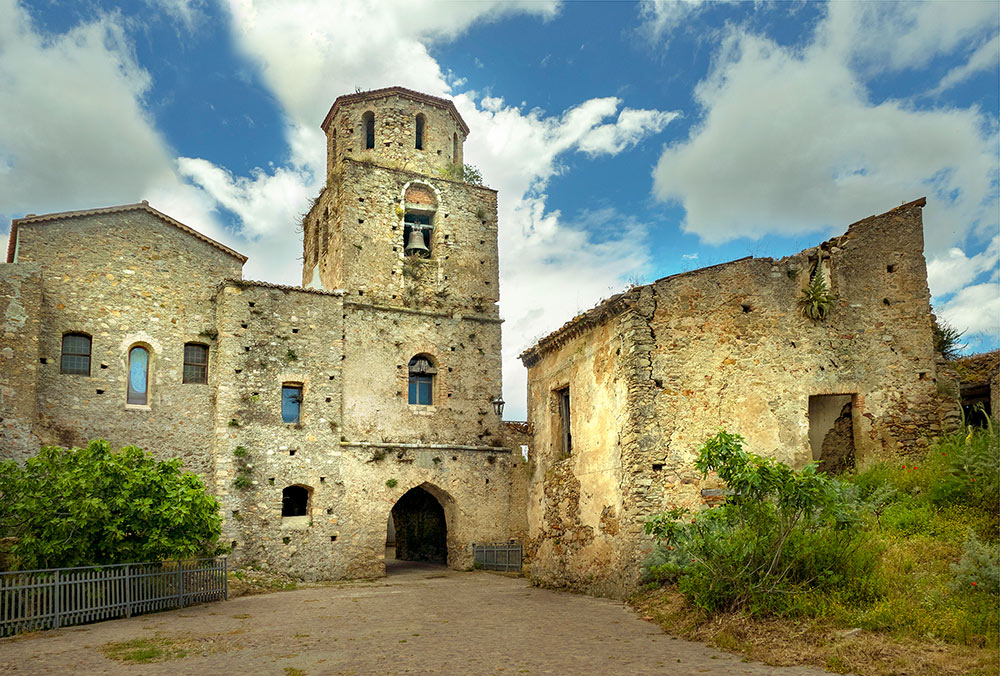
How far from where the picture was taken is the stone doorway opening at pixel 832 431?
14.1 m

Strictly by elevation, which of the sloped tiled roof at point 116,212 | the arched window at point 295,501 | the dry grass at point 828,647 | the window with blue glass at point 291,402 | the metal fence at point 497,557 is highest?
the sloped tiled roof at point 116,212

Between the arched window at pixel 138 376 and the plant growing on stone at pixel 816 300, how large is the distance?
53.3 ft

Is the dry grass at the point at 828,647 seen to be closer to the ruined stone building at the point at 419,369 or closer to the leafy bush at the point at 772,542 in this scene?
the leafy bush at the point at 772,542

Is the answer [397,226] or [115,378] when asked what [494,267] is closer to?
[397,226]

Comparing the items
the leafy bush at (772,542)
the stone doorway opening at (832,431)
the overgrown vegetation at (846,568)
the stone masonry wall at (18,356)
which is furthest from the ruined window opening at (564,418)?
the stone masonry wall at (18,356)

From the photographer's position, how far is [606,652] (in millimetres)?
9281

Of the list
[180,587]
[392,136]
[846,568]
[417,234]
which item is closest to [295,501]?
[180,587]

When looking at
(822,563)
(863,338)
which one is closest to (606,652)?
(822,563)

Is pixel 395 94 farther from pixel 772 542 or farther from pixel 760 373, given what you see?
pixel 772 542

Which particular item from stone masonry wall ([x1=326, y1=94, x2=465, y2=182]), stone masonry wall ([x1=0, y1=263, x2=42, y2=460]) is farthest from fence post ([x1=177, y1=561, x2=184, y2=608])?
stone masonry wall ([x1=326, y1=94, x2=465, y2=182])

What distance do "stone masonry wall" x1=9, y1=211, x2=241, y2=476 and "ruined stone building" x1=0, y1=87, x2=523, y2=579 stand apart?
45mm

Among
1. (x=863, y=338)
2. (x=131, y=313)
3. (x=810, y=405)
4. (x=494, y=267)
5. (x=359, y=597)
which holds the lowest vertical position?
(x=359, y=597)

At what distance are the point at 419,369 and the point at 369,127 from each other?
8556mm

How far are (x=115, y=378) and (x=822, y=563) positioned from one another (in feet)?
56.6
